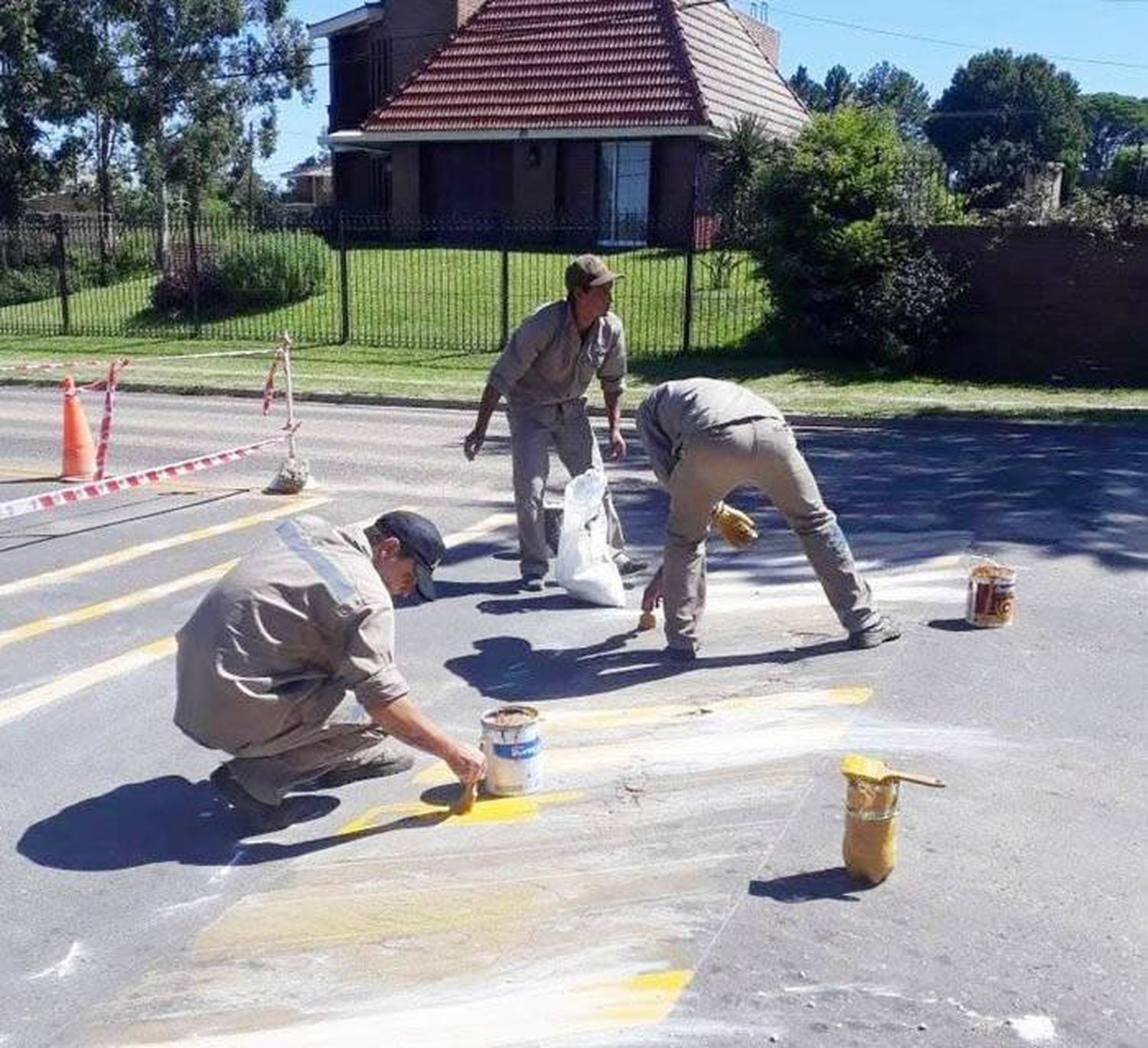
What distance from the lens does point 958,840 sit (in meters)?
4.28

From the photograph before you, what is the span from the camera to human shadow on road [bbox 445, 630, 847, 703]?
6062 mm

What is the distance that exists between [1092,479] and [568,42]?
932 inches

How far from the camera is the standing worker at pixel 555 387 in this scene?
7.20 m

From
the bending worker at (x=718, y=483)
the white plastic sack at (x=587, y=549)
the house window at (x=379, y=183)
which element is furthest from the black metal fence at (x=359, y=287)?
the bending worker at (x=718, y=483)

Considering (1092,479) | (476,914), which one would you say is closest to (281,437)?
(1092,479)

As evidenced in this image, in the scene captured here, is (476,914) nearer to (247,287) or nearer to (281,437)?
(281,437)

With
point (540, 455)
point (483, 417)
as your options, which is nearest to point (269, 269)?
point (483, 417)

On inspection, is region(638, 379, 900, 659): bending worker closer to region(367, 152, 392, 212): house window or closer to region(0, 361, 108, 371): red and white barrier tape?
region(0, 361, 108, 371): red and white barrier tape

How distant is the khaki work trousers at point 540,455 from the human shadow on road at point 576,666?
107 cm

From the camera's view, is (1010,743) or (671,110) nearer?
(1010,743)

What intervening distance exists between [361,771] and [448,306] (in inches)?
793

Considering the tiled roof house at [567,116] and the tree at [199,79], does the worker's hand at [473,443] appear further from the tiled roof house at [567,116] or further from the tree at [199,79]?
the tree at [199,79]

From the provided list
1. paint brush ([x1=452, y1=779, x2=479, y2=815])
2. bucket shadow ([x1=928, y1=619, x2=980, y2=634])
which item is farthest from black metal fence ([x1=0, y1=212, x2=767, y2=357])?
paint brush ([x1=452, y1=779, x2=479, y2=815])

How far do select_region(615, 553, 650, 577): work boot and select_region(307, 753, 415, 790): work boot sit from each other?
9.72 ft
